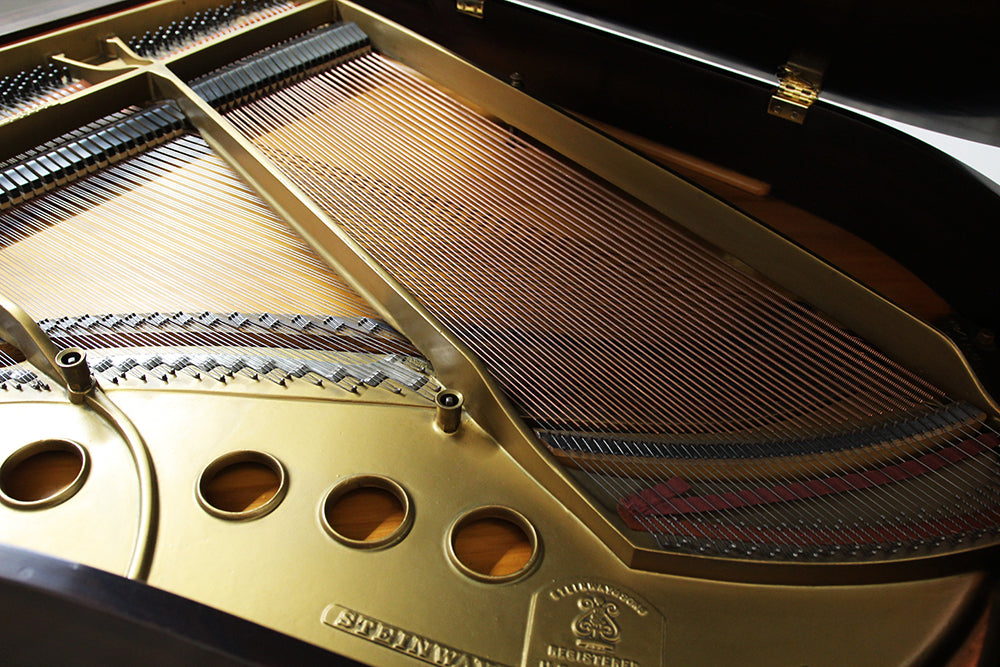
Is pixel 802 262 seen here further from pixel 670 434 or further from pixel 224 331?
pixel 224 331

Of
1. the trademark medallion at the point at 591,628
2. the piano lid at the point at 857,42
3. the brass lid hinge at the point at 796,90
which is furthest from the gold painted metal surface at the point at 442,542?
the piano lid at the point at 857,42

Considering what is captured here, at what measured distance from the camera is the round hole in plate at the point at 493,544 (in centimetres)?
157

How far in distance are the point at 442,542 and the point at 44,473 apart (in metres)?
0.90

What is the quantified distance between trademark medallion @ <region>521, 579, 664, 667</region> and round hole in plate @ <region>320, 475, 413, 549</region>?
1.09ft

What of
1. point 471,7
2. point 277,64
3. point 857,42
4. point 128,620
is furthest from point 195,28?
point 128,620

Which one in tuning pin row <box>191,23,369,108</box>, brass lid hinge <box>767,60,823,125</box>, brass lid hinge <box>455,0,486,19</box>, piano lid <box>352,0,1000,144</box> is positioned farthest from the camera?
brass lid hinge <box>455,0,486,19</box>

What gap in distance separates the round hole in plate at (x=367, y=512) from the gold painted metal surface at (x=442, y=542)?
0.01 metres

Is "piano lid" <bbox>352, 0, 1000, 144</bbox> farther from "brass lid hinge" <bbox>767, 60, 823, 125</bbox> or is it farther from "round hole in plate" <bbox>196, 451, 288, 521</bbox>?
"round hole in plate" <bbox>196, 451, 288, 521</bbox>

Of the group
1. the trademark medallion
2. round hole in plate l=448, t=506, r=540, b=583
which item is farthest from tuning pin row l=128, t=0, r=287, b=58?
the trademark medallion

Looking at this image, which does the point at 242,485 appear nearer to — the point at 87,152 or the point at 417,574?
the point at 417,574

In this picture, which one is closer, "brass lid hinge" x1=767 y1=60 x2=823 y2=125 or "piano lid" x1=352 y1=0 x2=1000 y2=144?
"piano lid" x1=352 y1=0 x2=1000 y2=144

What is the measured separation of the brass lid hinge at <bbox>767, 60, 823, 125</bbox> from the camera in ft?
7.54

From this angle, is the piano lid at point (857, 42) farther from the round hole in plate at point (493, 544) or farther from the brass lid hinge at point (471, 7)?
the round hole in plate at point (493, 544)

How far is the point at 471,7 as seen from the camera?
281cm
